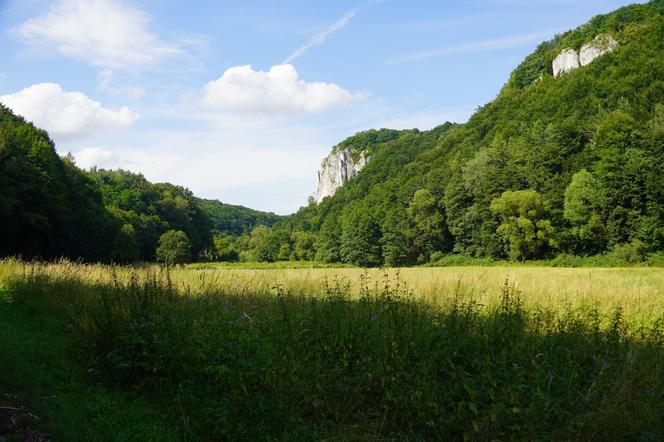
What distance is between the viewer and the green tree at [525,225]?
5641 cm

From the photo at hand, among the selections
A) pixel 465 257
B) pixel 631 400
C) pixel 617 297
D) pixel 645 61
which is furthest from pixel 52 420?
pixel 645 61

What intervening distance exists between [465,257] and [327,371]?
219 feet

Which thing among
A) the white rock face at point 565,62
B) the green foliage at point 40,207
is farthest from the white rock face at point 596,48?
the green foliage at point 40,207

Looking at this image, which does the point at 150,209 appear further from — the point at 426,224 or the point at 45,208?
the point at 45,208

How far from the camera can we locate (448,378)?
5301mm

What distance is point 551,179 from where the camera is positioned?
60.4 m

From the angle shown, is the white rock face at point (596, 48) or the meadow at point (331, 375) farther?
the white rock face at point (596, 48)

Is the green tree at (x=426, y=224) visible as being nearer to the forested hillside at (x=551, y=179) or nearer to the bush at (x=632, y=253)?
the forested hillside at (x=551, y=179)

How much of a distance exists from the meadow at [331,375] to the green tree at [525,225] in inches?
2068

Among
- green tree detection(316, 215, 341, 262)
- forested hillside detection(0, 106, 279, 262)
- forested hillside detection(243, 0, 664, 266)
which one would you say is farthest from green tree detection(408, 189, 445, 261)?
forested hillside detection(0, 106, 279, 262)

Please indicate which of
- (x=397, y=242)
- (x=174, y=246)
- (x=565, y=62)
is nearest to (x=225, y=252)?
(x=174, y=246)

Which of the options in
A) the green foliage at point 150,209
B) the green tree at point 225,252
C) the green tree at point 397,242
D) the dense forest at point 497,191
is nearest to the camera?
the dense forest at point 497,191

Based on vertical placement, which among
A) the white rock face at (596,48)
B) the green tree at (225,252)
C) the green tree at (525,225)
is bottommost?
the green tree at (225,252)

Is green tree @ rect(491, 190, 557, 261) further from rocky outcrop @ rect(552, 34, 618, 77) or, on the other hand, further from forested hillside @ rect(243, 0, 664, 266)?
rocky outcrop @ rect(552, 34, 618, 77)
